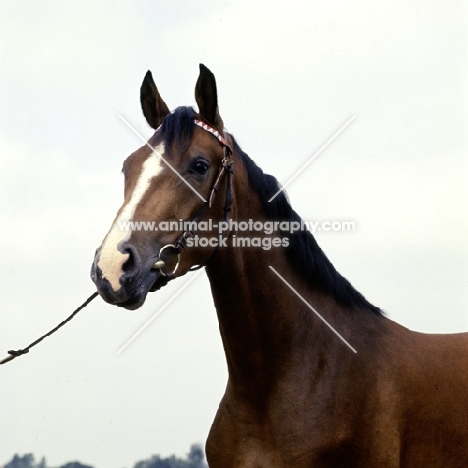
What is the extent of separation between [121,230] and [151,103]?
4.46 ft

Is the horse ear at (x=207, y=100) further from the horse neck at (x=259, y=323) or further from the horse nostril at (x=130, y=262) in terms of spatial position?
the horse nostril at (x=130, y=262)

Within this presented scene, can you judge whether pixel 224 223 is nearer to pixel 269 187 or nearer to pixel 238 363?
pixel 269 187

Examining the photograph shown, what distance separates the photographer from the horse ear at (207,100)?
15.7ft

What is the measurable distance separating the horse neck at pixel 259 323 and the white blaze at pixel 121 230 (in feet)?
2.26

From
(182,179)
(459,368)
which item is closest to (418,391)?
(459,368)

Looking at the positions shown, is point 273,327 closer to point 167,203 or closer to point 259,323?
point 259,323

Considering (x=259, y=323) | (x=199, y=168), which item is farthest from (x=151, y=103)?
(x=259, y=323)

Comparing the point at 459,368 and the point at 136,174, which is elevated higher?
the point at 136,174

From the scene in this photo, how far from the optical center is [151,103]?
16.9ft

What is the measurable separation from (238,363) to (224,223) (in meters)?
0.96

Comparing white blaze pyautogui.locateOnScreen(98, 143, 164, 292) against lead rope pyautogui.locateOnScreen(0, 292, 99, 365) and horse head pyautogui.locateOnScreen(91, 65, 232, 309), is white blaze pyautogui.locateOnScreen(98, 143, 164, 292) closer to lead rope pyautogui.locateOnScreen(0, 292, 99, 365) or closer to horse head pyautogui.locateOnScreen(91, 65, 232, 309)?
horse head pyautogui.locateOnScreen(91, 65, 232, 309)

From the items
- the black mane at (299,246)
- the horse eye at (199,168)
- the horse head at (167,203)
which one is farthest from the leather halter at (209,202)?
the black mane at (299,246)

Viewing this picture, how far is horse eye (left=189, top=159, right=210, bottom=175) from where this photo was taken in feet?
15.1

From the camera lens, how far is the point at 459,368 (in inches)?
208
